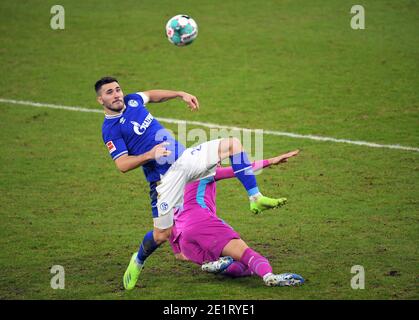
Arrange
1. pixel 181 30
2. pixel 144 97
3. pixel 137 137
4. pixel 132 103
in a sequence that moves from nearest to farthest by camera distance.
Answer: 1. pixel 137 137
2. pixel 132 103
3. pixel 144 97
4. pixel 181 30

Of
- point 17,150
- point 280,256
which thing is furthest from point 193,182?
point 17,150

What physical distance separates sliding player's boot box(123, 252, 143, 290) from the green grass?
5.1 inches

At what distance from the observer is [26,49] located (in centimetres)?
1989

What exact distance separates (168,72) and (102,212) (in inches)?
279

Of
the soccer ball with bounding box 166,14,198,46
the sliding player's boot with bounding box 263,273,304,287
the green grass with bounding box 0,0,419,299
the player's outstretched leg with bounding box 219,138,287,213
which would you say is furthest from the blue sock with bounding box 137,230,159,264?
the soccer ball with bounding box 166,14,198,46

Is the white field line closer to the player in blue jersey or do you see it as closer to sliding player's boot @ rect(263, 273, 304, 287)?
the player in blue jersey

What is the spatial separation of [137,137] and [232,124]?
6.37 metres

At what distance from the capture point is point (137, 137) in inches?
374

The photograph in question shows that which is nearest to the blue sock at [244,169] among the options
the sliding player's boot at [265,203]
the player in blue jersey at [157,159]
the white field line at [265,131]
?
the player in blue jersey at [157,159]

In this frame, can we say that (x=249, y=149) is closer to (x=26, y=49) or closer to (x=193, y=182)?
(x=193, y=182)

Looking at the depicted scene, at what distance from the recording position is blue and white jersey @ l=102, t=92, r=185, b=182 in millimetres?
9359

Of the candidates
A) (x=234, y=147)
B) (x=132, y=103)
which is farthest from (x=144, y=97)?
(x=234, y=147)

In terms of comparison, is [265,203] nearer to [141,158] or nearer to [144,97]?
[141,158]
